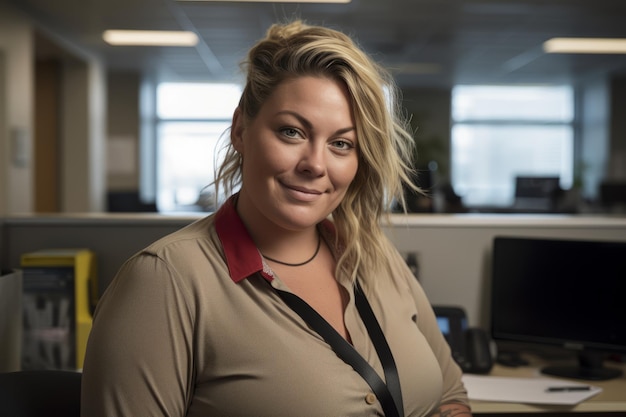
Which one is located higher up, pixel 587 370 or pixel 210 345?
pixel 210 345

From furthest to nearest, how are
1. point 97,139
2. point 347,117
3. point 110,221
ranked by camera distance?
point 97,139 → point 110,221 → point 347,117

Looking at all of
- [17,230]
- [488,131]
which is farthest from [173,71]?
[17,230]

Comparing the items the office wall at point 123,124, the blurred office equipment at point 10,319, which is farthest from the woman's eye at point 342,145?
the office wall at point 123,124

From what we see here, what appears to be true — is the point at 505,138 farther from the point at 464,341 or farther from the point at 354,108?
the point at 354,108

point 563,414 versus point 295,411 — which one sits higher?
point 295,411

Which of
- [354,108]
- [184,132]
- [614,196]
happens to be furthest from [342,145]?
[184,132]

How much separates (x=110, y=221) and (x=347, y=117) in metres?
1.39

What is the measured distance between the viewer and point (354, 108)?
135cm

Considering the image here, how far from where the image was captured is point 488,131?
12.4 meters

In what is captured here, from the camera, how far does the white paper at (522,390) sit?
6.49 feet

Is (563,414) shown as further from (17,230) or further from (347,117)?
(17,230)

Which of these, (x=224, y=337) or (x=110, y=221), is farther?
(x=110, y=221)

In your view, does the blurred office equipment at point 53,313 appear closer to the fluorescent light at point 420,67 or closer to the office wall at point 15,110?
the office wall at point 15,110

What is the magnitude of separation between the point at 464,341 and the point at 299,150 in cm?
127
